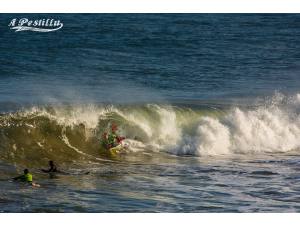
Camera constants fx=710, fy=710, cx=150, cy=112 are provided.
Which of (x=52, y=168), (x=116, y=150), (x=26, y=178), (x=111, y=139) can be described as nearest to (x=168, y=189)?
(x=52, y=168)

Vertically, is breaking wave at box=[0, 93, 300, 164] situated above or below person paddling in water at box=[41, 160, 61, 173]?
above

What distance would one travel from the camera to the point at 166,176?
17.5m

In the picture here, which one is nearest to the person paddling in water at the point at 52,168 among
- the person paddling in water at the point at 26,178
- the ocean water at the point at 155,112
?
the ocean water at the point at 155,112

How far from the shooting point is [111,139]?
2020cm

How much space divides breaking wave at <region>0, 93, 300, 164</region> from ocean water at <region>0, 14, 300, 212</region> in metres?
0.04

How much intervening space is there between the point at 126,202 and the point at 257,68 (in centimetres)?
1481

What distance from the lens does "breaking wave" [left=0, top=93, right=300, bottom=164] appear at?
19438 mm

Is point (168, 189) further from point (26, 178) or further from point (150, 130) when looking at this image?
point (150, 130)

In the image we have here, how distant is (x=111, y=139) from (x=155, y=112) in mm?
2814

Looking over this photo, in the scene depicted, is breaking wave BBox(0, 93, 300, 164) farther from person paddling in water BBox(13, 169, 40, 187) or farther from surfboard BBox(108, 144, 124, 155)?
person paddling in water BBox(13, 169, 40, 187)

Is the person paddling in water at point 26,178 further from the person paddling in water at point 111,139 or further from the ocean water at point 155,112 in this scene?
the person paddling in water at point 111,139

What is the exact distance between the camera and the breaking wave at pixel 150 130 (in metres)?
19.4

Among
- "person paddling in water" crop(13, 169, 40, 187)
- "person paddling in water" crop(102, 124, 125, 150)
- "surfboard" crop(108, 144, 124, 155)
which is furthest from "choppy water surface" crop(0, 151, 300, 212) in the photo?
"person paddling in water" crop(102, 124, 125, 150)

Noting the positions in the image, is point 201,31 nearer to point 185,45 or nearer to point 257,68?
point 185,45
